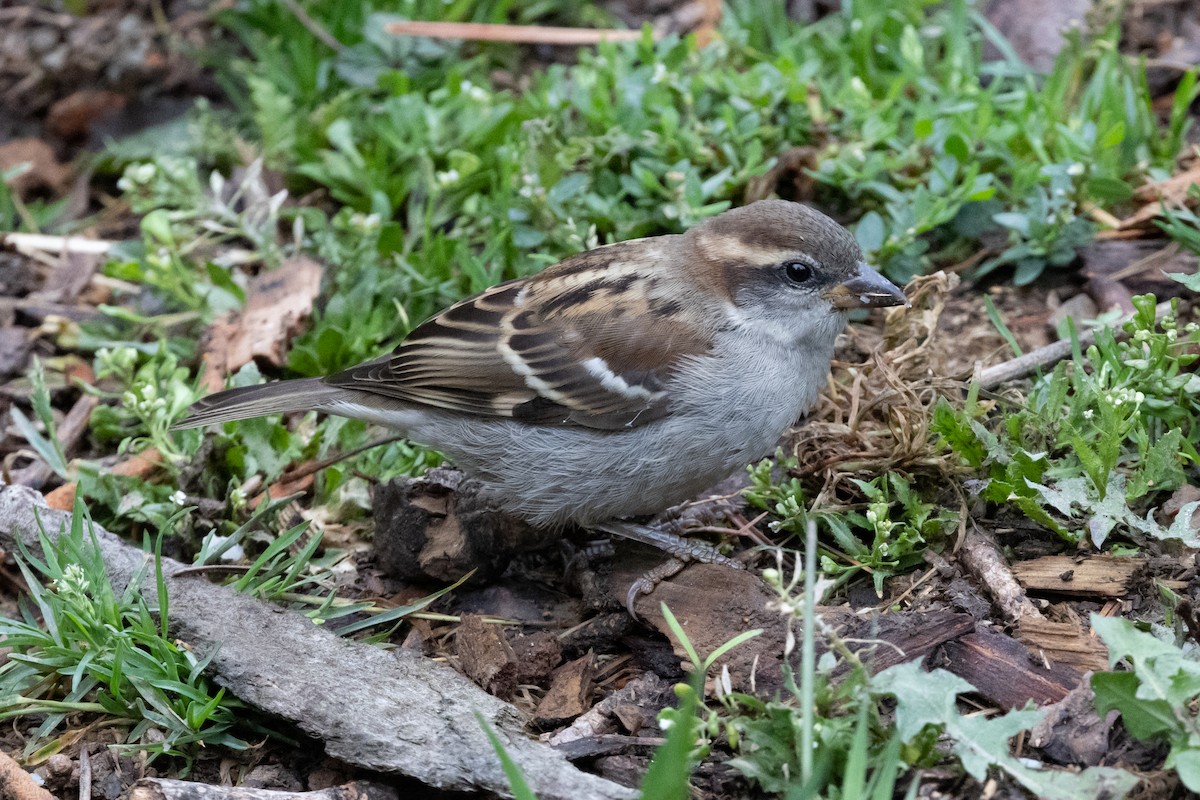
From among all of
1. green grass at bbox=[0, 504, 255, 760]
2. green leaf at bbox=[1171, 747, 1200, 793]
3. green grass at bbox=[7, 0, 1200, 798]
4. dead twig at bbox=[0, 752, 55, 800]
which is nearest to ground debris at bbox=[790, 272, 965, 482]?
green grass at bbox=[7, 0, 1200, 798]

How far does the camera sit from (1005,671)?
356cm

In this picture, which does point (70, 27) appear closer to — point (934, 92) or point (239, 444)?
point (239, 444)

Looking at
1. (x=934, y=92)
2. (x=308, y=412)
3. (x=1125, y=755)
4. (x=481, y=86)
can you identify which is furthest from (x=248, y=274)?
(x=1125, y=755)

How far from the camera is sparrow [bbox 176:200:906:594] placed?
4273mm

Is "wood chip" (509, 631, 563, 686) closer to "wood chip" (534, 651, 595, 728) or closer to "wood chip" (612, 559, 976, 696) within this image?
"wood chip" (534, 651, 595, 728)

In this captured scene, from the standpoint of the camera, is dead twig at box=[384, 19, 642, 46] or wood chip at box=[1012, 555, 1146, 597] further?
dead twig at box=[384, 19, 642, 46]

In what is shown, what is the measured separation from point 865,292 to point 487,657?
1.82 metres

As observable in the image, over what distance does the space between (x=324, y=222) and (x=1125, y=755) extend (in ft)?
14.2

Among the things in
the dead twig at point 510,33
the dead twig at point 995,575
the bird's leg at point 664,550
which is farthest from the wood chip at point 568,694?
the dead twig at point 510,33

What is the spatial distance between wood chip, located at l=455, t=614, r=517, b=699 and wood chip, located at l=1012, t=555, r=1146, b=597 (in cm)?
166

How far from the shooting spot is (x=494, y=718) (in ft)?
11.9

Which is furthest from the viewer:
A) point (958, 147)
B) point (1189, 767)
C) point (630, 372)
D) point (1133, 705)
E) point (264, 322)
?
point (264, 322)

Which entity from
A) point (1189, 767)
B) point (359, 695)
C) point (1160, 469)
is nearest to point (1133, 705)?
point (1189, 767)

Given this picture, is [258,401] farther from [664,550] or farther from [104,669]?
[664,550]
